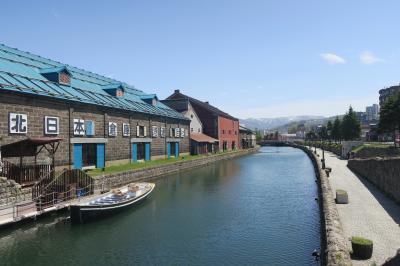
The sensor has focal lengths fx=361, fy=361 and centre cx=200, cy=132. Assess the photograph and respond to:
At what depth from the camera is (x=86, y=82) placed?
48.4 meters

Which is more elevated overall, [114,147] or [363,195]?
[114,147]

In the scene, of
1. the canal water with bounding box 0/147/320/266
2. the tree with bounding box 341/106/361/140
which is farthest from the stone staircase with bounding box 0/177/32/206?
the tree with bounding box 341/106/361/140

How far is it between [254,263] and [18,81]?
87.9 ft

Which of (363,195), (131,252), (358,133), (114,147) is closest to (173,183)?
(114,147)

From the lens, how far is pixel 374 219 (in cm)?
1991

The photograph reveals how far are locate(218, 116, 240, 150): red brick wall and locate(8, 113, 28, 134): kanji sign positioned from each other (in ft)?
215

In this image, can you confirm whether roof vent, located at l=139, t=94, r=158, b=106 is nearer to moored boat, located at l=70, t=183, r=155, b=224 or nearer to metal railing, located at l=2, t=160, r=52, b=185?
moored boat, located at l=70, t=183, r=155, b=224

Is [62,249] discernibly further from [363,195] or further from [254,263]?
[363,195]

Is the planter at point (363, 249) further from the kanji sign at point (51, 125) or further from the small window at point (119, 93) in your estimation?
the small window at point (119, 93)

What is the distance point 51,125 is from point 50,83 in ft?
18.4

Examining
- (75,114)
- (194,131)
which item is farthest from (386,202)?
(194,131)

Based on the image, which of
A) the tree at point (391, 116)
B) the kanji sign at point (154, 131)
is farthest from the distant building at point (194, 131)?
the tree at point (391, 116)

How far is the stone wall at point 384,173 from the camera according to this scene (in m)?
24.8

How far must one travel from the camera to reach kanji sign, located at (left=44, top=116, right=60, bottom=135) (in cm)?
3384
